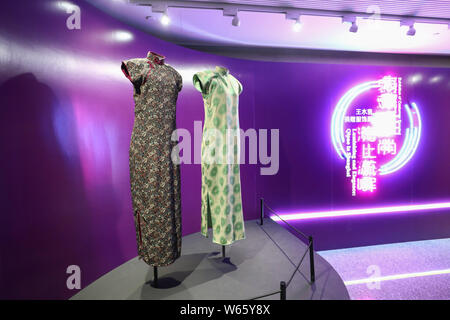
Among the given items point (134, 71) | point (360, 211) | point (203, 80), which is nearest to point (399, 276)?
point (360, 211)

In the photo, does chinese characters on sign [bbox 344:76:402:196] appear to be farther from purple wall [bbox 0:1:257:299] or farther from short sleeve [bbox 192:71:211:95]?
purple wall [bbox 0:1:257:299]

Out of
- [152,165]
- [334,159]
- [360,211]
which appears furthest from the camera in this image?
[360,211]

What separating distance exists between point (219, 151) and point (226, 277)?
3.19 ft

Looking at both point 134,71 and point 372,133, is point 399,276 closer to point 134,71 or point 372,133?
point 372,133

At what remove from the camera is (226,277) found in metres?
1.85

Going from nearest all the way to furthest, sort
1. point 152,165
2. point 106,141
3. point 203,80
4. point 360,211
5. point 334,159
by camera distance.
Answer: point 152,165
point 203,80
point 106,141
point 334,159
point 360,211

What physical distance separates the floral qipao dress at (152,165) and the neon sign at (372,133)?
2.76m

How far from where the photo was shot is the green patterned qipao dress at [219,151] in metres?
1.83

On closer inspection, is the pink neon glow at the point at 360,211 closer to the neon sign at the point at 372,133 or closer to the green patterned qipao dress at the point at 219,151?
the neon sign at the point at 372,133

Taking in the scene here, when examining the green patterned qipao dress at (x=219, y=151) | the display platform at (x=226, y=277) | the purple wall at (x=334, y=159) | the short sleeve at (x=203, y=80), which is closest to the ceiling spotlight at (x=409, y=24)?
the purple wall at (x=334, y=159)

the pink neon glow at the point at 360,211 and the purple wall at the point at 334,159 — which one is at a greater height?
the purple wall at the point at 334,159

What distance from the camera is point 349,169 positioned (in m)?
3.53

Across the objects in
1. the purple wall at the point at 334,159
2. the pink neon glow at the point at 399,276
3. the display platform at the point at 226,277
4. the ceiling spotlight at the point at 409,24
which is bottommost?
the pink neon glow at the point at 399,276
